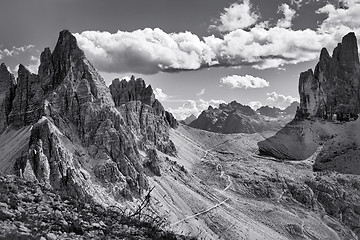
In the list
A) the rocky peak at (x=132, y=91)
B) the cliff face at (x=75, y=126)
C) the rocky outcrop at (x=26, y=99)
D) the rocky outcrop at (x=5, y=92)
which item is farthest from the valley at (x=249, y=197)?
the rocky outcrop at (x=5, y=92)

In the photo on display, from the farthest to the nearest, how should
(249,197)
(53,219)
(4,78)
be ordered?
(4,78), (249,197), (53,219)

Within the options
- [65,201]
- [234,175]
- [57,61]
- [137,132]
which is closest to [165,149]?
[137,132]

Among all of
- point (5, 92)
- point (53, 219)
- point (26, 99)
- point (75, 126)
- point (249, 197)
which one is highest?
point (5, 92)

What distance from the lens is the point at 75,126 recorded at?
90.2 m

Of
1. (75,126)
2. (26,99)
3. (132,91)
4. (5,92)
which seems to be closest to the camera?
(75,126)

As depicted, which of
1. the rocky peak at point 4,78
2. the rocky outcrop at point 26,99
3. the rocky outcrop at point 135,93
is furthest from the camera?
the rocky outcrop at point 135,93

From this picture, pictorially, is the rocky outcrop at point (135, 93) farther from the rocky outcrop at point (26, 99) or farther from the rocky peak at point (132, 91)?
the rocky outcrop at point (26, 99)

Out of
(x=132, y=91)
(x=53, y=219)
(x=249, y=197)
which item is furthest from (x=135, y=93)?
(x=53, y=219)

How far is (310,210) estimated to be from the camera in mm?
108688

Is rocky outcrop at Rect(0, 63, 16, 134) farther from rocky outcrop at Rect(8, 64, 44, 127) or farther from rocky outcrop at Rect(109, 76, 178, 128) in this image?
rocky outcrop at Rect(109, 76, 178, 128)

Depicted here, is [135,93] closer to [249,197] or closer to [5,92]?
[5,92]

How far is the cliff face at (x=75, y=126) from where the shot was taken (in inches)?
2697

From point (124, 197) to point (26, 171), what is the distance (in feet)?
70.3

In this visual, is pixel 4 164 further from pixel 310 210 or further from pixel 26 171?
pixel 310 210
